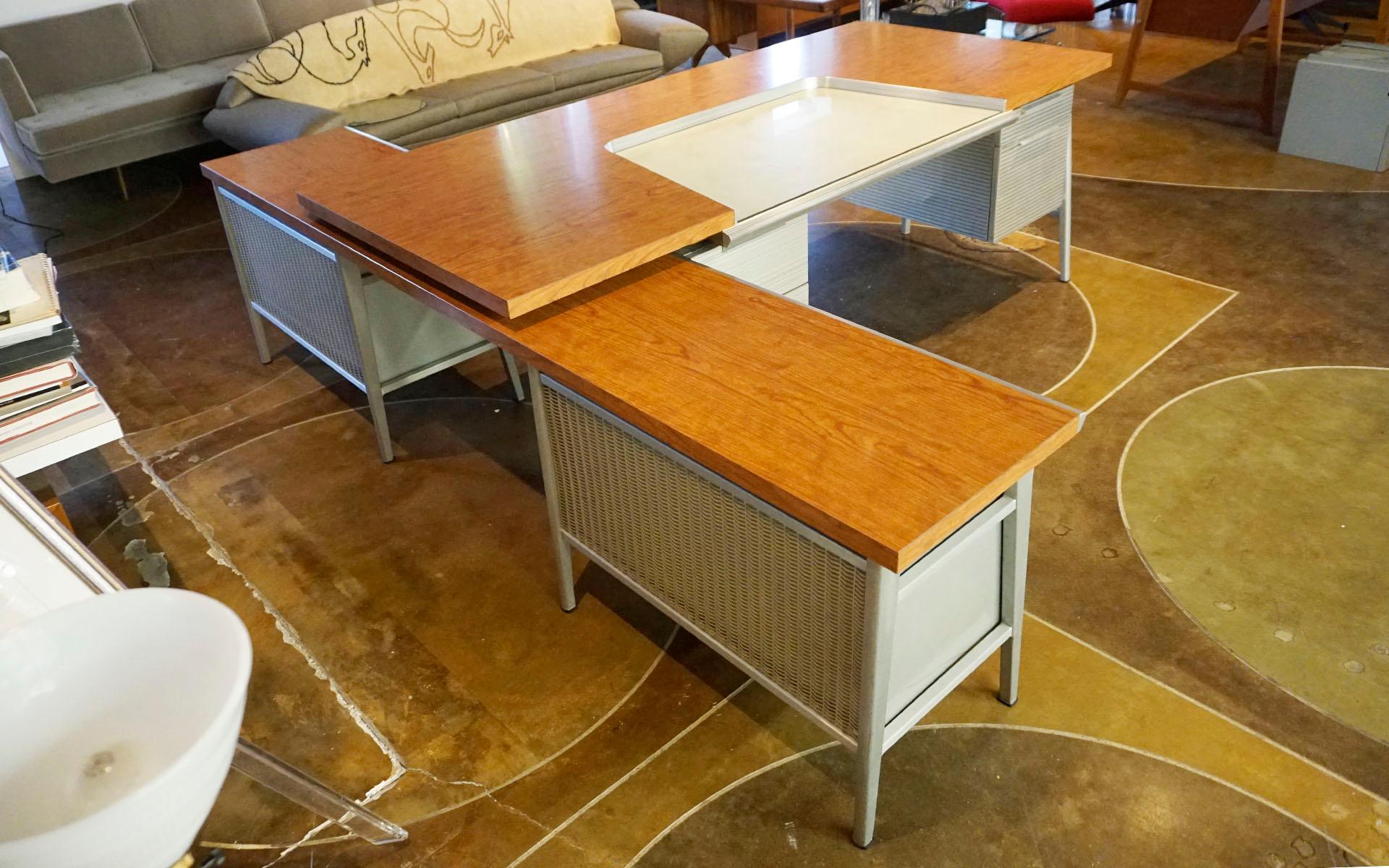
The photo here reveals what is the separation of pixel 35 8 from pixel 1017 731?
5405 mm

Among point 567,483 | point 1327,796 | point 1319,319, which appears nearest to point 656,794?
point 567,483

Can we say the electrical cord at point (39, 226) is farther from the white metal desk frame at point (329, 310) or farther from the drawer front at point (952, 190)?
the drawer front at point (952, 190)

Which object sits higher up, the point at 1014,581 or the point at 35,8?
the point at 35,8

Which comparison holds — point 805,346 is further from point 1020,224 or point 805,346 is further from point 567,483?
point 1020,224

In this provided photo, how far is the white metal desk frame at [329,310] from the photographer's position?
2.51 metres

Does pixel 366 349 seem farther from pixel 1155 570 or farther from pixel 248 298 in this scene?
pixel 1155 570

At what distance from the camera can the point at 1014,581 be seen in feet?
5.69

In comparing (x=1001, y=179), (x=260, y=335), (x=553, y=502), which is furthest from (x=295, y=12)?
(x=553, y=502)

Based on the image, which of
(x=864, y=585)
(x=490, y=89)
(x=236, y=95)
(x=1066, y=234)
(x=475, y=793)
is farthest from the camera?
(x=490, y=89)

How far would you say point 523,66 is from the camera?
15.7 ft

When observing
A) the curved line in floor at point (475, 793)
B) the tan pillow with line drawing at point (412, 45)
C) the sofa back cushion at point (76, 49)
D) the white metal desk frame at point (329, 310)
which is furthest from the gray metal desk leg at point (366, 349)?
the sofa back cushion at point (76, 49)

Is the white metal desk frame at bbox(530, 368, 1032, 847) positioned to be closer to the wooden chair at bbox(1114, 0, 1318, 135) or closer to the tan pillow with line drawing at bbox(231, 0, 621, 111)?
the tan pillow with line drawing at bbox(231, 0, 621, 111)

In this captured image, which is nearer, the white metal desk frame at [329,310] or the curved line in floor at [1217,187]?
the white metal desk frame at [329,310]

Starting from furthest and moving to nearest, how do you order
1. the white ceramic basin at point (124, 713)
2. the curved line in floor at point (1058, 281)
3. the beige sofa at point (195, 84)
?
the beige sofa at point (195, 84) → the curved line in floor at point (1058, 281) → the white ceramic basin at point (124, 713)
